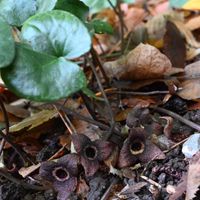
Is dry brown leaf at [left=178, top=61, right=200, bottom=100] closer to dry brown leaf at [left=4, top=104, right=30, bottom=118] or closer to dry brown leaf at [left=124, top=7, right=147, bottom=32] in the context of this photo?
dry brown leaf at [left=4, top=104, right=30, bottom=118]

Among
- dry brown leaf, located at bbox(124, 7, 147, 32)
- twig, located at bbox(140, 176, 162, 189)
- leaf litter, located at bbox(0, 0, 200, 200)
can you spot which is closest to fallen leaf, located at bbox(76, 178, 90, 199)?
leaf litter, located at bbox(0, 0, 200, 200)

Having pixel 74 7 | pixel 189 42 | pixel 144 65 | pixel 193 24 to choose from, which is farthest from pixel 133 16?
pixel 74 7

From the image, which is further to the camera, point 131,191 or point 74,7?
point 74,7

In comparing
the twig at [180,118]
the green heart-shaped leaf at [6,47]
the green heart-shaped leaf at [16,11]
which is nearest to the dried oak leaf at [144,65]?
the twig at [180,118]

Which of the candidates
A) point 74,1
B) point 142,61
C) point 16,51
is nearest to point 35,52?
point 16,51

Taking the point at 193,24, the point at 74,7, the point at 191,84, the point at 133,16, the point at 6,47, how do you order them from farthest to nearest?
1. the point at 133,16
2. the point at 193,24
3. the point at 191,84
4. the point at 74,7
5. the point at 6,47

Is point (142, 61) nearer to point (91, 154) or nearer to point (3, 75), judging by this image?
point (91, 154)

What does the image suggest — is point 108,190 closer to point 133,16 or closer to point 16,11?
point 16,11
